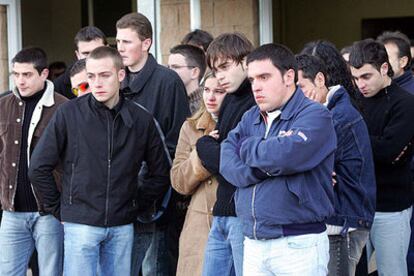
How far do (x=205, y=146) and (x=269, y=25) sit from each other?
3608mm

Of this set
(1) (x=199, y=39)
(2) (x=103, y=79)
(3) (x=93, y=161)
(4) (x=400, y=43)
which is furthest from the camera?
(1) (x=199, y=39)

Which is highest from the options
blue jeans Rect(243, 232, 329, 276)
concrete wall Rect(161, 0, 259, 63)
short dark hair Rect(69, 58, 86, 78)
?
concrete wall Rect(161, 0, 259, 63)

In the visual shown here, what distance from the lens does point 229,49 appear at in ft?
15.5

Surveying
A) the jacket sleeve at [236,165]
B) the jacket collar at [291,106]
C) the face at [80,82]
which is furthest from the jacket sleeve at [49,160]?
the jacket collar at [291,106]

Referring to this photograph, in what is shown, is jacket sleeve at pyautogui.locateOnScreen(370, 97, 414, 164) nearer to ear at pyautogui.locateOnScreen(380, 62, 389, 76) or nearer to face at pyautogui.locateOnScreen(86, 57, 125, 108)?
ear at pyautogui.locateOnScreen(380, 62, 389, 76)

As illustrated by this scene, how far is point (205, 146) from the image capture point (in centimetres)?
459

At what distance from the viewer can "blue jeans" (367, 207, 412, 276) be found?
5.21 metres

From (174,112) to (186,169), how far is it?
758 mm

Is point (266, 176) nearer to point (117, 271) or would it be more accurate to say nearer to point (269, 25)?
point (117, 271)

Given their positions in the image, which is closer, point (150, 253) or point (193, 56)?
point (150, 253)

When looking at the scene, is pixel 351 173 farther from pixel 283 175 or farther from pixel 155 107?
pixel 155 107

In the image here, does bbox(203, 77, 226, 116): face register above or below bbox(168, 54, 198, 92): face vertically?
below

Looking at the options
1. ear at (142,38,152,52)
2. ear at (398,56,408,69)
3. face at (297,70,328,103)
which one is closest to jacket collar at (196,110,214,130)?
face at (297,70,328,103)

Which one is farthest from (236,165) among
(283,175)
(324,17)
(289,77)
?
(324,17)
